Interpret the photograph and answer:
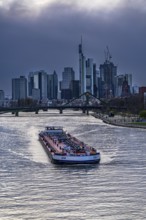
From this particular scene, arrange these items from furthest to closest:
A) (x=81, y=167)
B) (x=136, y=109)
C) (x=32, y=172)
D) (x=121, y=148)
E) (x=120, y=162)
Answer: (x=136, y=109)
(x=121, y=148)
(x=120, y=162)
(x=81, y=167)
(x=32, y=172)

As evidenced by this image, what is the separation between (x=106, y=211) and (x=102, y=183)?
20.1ft

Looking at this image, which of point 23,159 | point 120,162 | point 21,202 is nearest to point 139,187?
point 21,202

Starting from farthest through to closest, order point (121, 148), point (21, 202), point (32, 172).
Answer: point (121, 148), point (32, 172), point (21, 202)

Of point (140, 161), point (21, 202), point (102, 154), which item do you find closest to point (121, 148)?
point (102, 154)

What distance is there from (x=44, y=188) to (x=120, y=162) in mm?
11470

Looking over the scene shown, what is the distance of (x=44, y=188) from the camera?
87.9 feet

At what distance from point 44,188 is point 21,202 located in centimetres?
324

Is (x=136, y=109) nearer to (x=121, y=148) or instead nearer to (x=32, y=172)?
(x=121, y=148)

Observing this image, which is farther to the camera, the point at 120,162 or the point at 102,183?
the point at 120,162

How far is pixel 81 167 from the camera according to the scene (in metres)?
34.8

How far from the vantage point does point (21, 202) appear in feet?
77.6

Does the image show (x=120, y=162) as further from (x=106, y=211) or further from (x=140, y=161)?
(x=106, y=211)

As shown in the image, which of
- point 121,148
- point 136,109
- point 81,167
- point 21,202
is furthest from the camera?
point 136,109

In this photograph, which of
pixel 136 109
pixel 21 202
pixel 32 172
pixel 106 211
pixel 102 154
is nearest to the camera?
pixel 106 211
